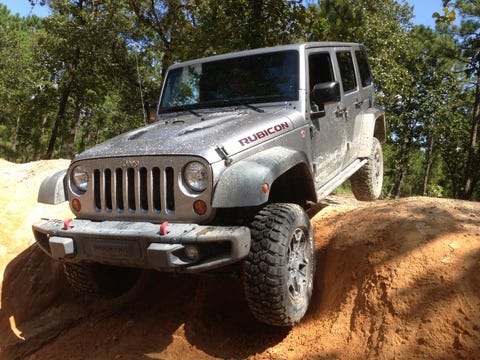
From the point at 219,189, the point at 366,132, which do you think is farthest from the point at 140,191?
the point at 366,132

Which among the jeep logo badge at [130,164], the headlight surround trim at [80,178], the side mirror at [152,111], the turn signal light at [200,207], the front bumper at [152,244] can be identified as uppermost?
the side mirror at [152,111]

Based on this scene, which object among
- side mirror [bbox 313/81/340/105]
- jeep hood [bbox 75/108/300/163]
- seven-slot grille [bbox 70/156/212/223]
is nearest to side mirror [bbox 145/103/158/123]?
jeep hood [bbox 75/108/300/163]

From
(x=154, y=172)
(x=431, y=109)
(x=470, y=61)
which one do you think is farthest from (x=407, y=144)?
(x=154, y=172)

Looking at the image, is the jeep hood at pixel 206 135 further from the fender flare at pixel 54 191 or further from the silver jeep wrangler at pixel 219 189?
the fender flare at pixel 54 191

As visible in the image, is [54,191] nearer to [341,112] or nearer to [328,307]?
[328,307]

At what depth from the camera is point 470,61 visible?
55.6ft

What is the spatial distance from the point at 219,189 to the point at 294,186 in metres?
1.08

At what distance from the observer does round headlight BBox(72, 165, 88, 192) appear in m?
3.08

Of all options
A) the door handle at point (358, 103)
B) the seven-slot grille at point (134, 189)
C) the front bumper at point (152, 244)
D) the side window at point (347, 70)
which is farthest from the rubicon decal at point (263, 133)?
the door handle at point (358, 103)

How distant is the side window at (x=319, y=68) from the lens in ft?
12.9

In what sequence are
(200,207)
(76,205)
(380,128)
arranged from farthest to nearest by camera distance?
(380,128)
(76,205)
(200,207)

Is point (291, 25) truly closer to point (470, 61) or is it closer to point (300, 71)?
point (300, 71)

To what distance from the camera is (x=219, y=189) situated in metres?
2.58

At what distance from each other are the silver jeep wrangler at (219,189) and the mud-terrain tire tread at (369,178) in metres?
1.76
